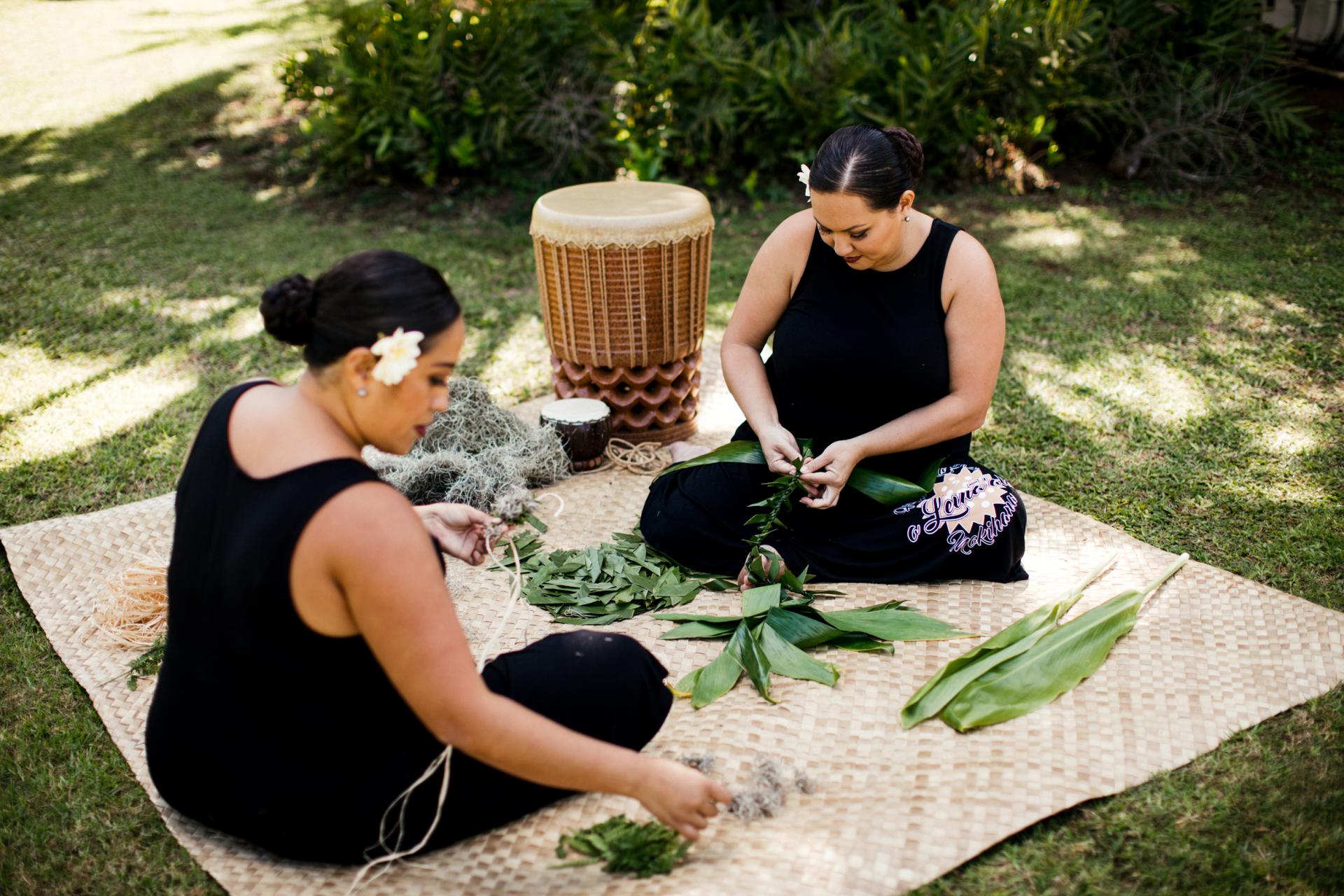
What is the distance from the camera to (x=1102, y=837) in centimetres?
194

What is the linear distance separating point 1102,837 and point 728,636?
97 cm

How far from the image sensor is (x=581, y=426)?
11.2ft

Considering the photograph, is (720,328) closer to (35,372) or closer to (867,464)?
(867,464)

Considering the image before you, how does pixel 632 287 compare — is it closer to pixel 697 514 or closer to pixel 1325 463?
pixel 697 514

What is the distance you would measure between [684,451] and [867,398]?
37.1 inches

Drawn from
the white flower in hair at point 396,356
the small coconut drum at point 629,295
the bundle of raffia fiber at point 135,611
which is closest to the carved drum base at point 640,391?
the small coconut drum at point 629,295

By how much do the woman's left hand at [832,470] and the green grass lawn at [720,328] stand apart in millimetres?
854

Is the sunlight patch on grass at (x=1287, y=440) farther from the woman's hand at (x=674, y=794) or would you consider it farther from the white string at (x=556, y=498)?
the woman's hand at (x=674, y=794)

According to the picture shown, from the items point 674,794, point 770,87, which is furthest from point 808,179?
point 770,87

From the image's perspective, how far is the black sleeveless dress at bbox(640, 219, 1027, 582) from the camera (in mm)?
2658

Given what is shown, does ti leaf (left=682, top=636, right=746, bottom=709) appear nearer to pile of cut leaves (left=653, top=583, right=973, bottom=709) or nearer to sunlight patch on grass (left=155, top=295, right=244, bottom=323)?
pile of cut leaves (left=653, top=583, right=973, bottom=709)

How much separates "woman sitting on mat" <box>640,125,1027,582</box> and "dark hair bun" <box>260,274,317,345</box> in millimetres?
1321

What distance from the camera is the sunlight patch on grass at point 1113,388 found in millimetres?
3771

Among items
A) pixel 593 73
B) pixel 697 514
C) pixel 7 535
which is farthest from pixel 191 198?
pixel 697 514
